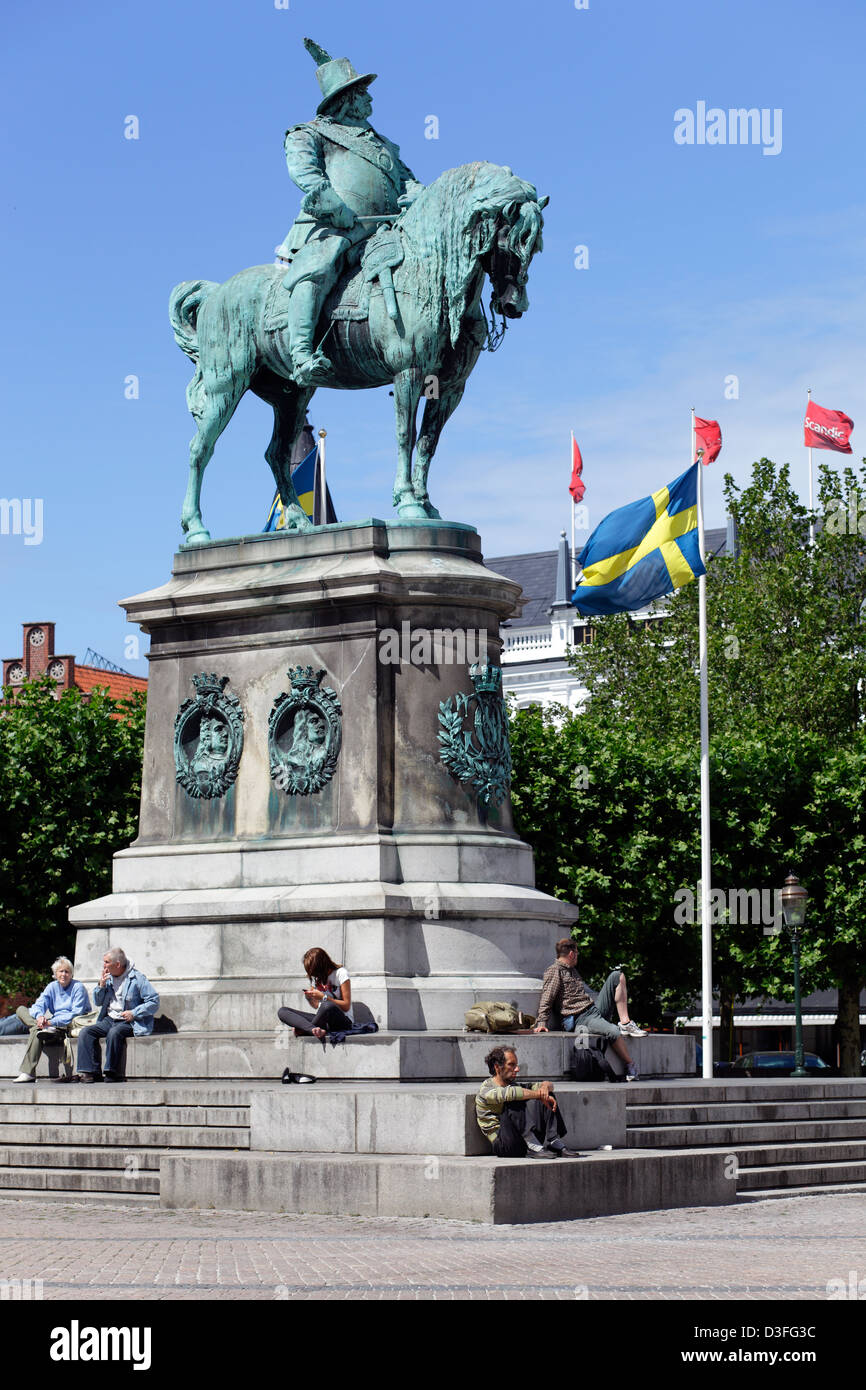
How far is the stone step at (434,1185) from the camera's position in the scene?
13391 mm

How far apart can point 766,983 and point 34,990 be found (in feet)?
89.3

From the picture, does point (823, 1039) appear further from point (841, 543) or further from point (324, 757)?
point (324, 757)

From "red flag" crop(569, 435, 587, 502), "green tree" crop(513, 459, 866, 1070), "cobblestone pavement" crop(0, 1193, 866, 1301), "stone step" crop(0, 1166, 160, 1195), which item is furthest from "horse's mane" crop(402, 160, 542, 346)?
"red flag" crop(569, 435, 587, 502)

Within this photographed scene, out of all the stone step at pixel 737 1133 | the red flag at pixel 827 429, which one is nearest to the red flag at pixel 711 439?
the red flag at pixel 827 429

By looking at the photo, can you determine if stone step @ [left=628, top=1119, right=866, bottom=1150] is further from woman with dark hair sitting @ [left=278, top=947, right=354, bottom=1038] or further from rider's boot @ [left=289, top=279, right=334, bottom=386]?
rider's boot @ [left=289, top=279, right=334, bottom=386]

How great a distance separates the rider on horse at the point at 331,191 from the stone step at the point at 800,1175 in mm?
9648

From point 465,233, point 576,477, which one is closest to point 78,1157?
point 465,233

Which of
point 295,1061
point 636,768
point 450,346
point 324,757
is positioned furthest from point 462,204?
point 636,768

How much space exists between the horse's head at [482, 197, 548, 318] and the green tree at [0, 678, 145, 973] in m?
15.4

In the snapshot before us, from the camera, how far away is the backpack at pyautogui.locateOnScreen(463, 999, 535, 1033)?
18.7 metres

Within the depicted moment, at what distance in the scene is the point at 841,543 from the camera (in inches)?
1959

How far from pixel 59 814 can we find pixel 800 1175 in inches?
770

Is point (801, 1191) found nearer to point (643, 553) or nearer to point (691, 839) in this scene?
point (643, 553)

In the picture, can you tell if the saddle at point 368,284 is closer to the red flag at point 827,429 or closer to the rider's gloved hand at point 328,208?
the rider's gloved hand at point 328,208
